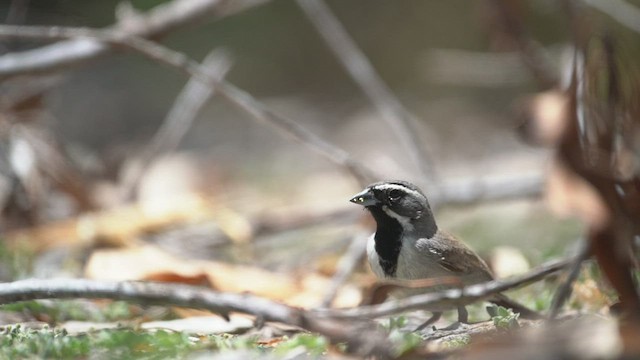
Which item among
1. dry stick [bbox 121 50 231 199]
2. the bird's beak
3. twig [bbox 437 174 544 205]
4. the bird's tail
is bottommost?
the bird's tail

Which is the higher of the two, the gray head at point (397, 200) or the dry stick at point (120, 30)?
the dry stick at point (120, 30)

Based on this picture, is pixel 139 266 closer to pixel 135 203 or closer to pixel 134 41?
pixel 134 41

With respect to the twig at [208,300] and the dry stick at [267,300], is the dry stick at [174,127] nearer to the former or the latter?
the twig at [208,300]

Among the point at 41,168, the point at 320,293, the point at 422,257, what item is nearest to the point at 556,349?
the point at 422,257

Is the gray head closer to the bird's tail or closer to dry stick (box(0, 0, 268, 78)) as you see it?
the bird's tail

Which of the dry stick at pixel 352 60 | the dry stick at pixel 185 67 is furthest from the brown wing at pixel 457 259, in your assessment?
the dry stick at pixel 352 60

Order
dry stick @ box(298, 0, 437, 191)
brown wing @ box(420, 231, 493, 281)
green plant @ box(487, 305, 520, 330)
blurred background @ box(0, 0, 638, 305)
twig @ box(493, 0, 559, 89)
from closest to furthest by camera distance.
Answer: green plant @ box(487, 305, 520, 330) < twig @ box(493, 0, 559, 89) < brown wing @ box(420, 231, 493, 281) < blurred background @ box(0, 0, 638, 305) < dry stick @ box(298, 0, 437, 191)

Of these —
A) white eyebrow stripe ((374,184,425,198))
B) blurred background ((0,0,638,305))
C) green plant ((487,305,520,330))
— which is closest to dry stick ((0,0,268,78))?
blurred background ((0,0,638,305))
